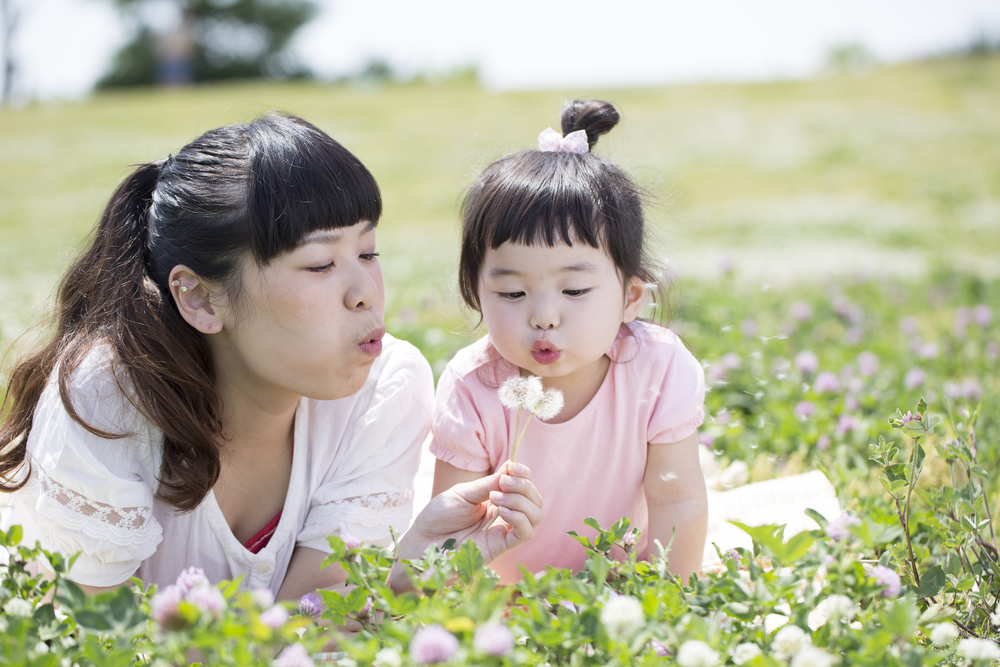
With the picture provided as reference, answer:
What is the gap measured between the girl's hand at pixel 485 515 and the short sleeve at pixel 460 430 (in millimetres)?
246

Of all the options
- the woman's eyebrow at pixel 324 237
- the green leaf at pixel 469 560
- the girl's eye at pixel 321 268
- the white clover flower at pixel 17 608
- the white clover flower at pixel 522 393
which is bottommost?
the white clover flower at pixel 17 608

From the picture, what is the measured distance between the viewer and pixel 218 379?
2.12 meters

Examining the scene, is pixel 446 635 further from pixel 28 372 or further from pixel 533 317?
pixel 28 372

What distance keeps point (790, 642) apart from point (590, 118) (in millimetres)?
1569

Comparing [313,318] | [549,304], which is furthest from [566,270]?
[313,318]

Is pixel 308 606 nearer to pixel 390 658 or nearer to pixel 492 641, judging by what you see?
pixel 390 658

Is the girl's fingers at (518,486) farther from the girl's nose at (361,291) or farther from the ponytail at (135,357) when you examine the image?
the ponytail at (135,357)

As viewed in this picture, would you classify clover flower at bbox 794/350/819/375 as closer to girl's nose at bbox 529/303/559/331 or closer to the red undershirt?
girl's nose at bbox 529/303/559/331

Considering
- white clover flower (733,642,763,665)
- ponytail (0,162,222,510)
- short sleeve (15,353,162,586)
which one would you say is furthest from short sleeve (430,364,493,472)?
white clover flower (733,642,763,665)

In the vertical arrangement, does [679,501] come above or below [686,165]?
above

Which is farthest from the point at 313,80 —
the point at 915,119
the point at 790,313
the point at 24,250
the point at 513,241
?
the point at 513,241

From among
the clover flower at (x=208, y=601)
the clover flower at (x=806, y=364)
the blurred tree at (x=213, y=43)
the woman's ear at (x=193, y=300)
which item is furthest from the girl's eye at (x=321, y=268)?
the blurred tree at (x=213, y=43)

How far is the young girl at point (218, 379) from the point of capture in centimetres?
188

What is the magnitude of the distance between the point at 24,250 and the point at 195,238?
33.0 ft
